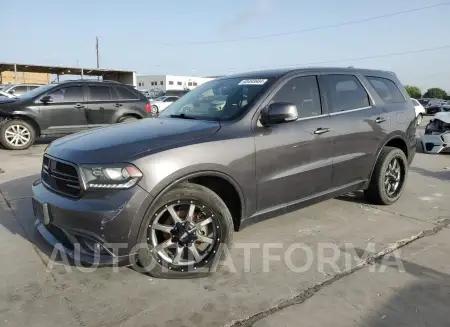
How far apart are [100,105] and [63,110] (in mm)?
885

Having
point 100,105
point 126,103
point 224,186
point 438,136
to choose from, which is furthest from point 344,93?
point 100,105

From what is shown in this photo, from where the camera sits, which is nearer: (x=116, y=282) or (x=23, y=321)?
(x=23, y=321)

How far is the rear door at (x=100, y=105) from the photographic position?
32.2ft

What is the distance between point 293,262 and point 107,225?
1637 millimetres

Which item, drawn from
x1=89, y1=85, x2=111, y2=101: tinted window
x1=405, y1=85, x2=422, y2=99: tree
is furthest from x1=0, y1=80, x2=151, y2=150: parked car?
x1=405, y1=85, x2=422, y2=99: tree

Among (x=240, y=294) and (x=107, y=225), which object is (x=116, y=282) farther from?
(x=240, y=294)

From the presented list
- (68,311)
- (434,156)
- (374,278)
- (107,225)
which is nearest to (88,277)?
(68,311)

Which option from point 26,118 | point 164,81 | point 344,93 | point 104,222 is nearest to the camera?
point 104,222

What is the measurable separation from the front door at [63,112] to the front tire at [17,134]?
33cm

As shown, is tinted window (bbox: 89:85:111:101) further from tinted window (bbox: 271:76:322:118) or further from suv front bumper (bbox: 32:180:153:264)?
suv front bumper (bbox: 32:180:153:264)

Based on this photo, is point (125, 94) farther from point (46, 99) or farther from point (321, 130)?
point (321, 130)

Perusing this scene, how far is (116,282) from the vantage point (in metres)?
3.08

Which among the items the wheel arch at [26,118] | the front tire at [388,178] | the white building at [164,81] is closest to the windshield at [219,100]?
the front tire at [388,178]

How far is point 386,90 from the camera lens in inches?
199
